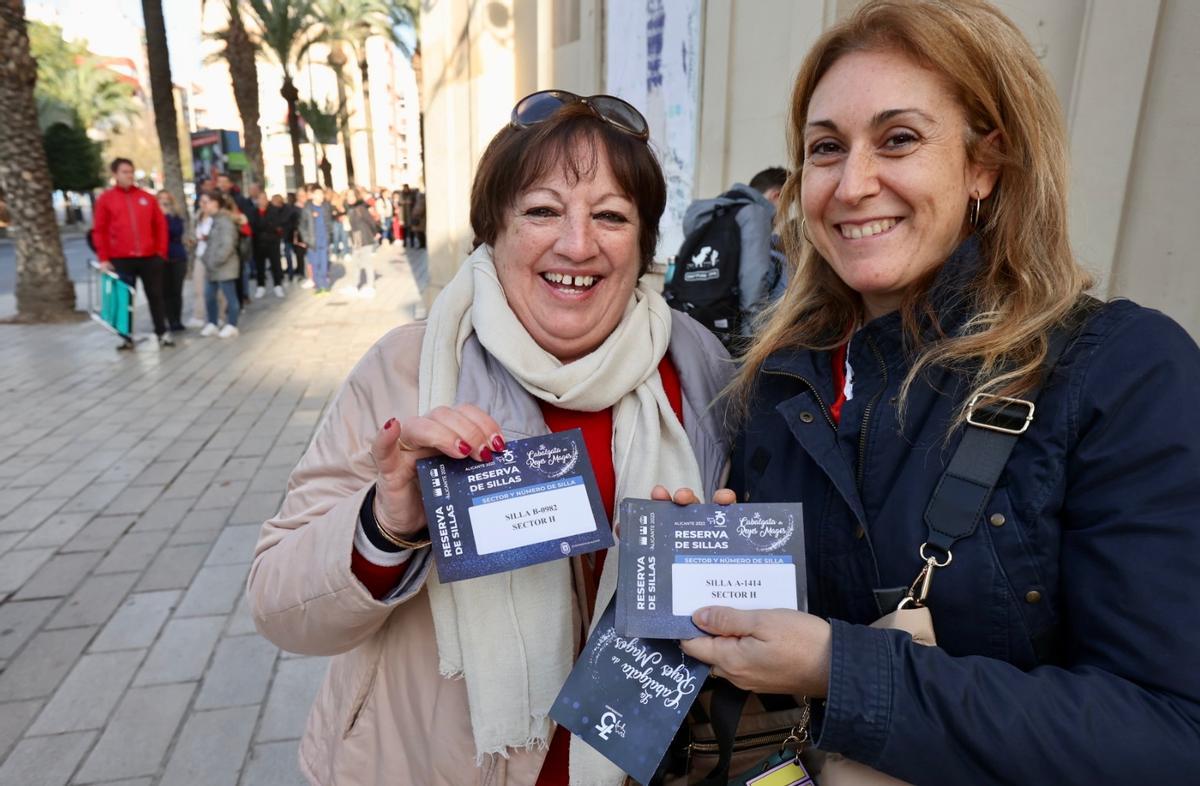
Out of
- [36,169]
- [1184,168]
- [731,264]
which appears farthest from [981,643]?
[36,169]

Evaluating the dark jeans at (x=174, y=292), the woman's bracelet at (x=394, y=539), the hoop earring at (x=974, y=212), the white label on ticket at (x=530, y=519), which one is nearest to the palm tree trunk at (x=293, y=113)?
the dark jeans at (x=174, y=292)

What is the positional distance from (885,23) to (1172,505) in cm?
87

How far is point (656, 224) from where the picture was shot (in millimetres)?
1885

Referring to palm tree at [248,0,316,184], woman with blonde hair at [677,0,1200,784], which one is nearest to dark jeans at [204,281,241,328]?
woman with blonde hair at [677,0,1200,784]

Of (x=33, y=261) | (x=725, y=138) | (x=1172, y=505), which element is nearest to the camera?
(x=1172, y=505)

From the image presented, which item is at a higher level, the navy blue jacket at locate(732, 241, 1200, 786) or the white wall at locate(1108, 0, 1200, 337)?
the white wall at locate(1108, 0, 1200, 337)

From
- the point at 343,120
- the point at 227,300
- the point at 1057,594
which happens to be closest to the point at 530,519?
the point at 1057,594

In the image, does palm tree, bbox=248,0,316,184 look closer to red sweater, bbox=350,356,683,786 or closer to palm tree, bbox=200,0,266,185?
palm tree, bbox=200,0,266,185

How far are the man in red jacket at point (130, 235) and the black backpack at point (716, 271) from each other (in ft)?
25.3

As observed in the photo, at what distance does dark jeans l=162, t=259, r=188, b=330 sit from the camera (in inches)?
421

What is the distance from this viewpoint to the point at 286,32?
1038 inches

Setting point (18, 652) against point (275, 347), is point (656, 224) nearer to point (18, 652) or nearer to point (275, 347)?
point (18, 652)

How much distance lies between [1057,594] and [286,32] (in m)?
30.4

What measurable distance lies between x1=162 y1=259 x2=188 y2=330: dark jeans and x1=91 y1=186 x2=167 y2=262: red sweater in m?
0.94
